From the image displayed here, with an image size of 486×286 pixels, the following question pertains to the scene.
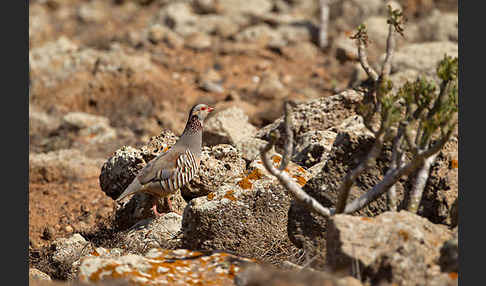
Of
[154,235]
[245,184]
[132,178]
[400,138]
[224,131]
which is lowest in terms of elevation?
[154,235]

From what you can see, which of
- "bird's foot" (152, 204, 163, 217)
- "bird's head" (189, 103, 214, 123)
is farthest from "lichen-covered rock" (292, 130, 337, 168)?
"bird's foot" (152, 204, 163, 217)

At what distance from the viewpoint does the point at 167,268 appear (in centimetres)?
566

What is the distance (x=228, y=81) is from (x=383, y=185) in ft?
43.6

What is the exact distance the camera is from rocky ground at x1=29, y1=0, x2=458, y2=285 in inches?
216

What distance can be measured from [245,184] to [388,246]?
251cm

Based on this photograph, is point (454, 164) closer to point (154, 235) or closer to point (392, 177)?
point (392, 177)

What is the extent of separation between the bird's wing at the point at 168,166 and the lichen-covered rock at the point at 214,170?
0.48 metres

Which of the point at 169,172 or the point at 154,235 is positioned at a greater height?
the point at 169,172

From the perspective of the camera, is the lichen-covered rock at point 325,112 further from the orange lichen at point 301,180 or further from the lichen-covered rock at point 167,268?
the lichen-covered rock at point 167,268

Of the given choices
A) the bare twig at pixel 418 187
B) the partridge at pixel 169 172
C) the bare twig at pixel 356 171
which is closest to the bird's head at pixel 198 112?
the partridge at pixel 169 172

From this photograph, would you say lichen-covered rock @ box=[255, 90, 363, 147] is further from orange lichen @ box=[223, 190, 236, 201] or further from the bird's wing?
orange lichen @ box=[223, 190, 236, 201]

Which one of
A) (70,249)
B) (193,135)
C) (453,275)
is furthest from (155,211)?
(453,275)

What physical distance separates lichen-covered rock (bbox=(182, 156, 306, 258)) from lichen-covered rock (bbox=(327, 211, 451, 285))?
1771 millimetres

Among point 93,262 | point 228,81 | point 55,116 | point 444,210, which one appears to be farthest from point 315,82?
point 93,262
